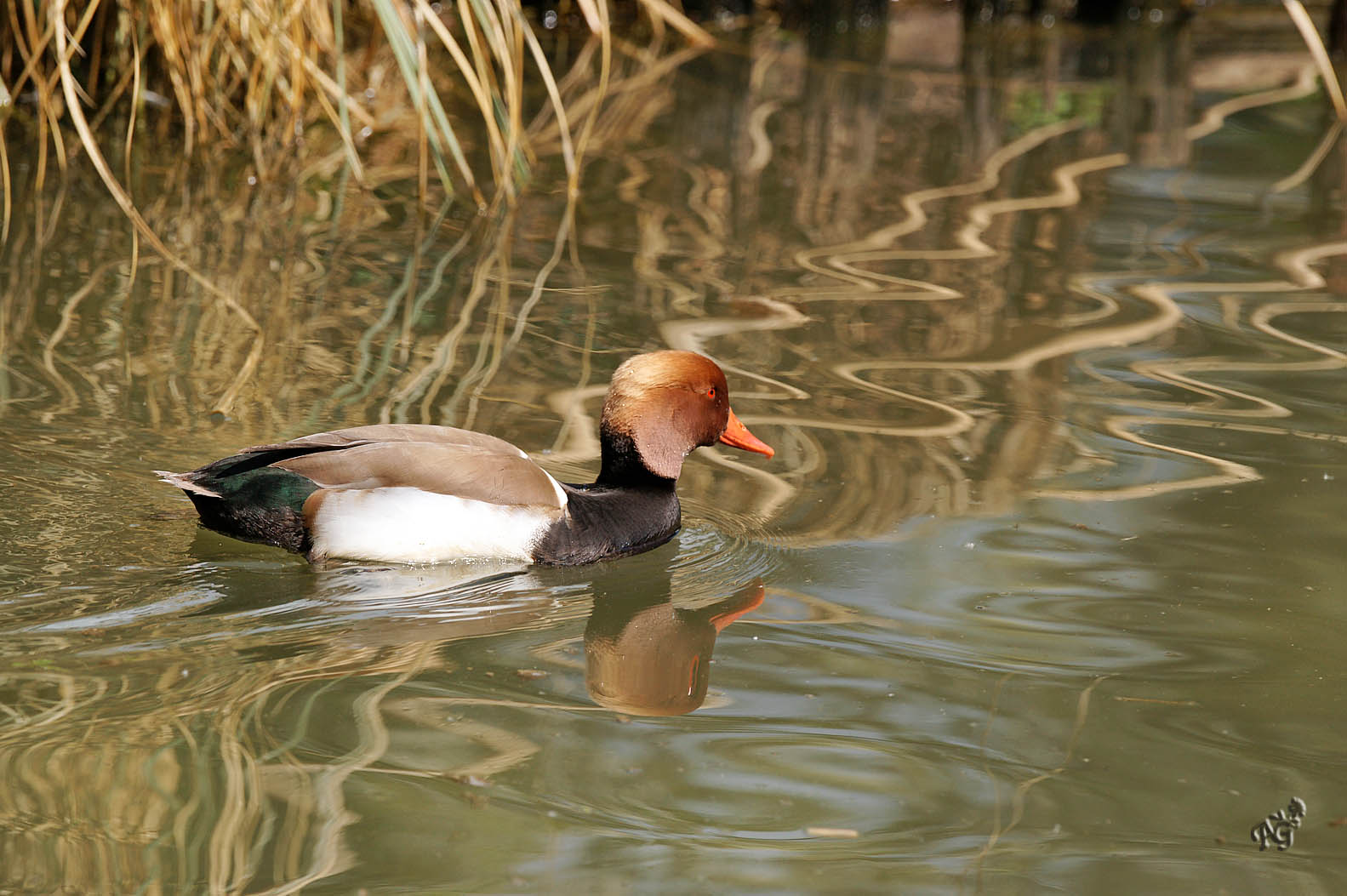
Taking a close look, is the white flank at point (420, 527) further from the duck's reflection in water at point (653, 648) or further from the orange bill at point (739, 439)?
the orange bill at point (739, 439)

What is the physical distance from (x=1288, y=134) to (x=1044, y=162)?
2394 millimetres

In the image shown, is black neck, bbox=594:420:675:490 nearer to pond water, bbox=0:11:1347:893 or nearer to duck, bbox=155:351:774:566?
duck, bbox=155:351:774:566

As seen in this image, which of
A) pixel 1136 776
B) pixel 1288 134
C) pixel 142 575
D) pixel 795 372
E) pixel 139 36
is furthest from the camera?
pixel 1288 134

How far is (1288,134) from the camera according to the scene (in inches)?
456

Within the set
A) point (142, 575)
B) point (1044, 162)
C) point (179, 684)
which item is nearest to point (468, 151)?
point (1044, 162)

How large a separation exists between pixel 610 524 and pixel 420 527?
1.85 feet

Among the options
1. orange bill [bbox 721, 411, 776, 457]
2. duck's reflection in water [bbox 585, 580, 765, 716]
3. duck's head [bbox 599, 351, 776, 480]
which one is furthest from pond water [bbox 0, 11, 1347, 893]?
duck's head [bbox 599, 351, 776, 480]

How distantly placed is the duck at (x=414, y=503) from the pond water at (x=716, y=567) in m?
0.08

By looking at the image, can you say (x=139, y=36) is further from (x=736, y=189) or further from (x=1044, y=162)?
(x=1044, y=162)

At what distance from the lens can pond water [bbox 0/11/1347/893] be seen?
319cm

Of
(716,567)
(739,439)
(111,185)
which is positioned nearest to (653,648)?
(716,567)

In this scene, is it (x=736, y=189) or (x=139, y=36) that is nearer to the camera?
(x=139, y=36)

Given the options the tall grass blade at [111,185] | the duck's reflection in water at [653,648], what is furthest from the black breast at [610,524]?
the tall grass blade at [111,185]

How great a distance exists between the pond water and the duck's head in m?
0.29
